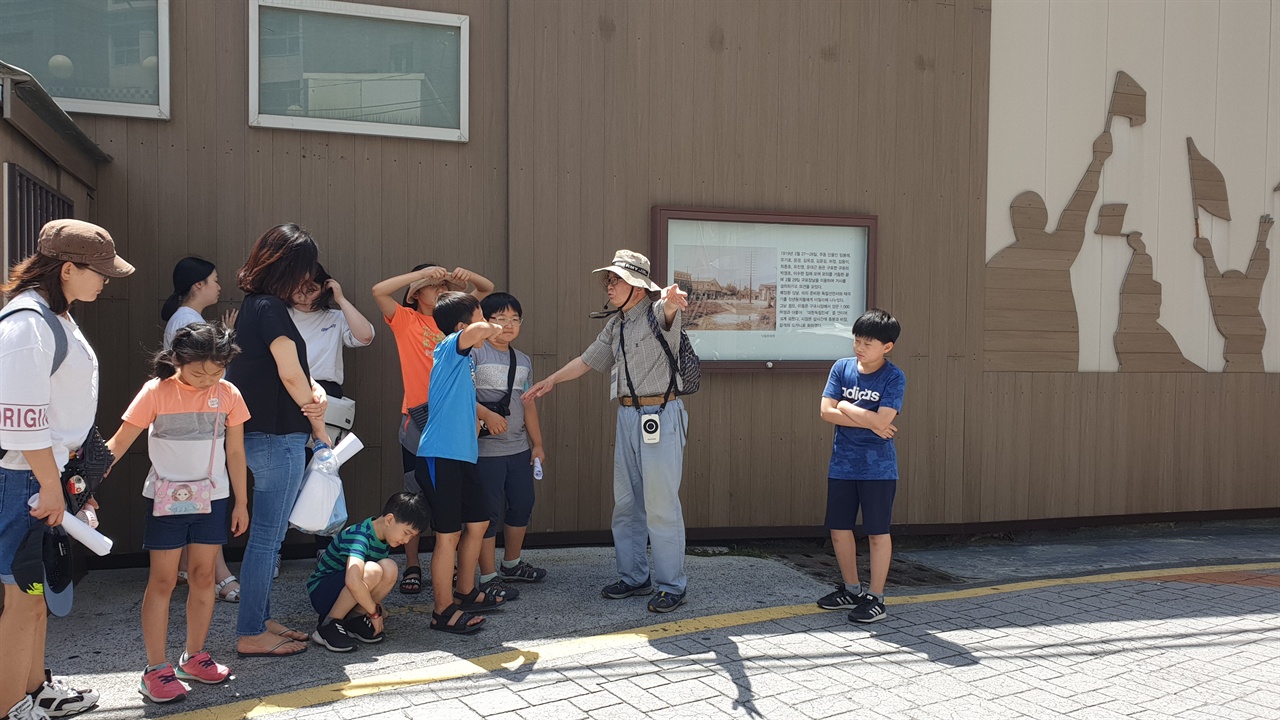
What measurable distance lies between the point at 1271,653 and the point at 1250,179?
4.97 m

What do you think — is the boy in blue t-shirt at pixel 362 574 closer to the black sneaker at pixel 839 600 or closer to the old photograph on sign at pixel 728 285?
the black sneaker at pixel 839 600

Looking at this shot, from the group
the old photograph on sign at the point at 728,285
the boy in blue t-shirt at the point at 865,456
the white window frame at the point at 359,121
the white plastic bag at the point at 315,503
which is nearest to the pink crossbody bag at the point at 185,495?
the white plastic bag at the point at 315,503

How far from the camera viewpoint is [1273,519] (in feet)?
28.0

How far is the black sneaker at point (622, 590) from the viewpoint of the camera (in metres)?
5.44

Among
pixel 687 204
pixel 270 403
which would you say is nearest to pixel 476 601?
pixel 270 403

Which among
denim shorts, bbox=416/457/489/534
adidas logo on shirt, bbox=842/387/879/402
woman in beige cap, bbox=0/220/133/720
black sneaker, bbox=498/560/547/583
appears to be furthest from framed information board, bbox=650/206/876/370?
woman in beige cap, bbox=0/220/133/720

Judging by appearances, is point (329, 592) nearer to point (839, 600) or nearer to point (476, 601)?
point (476, 601)

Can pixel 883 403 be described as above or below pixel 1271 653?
above

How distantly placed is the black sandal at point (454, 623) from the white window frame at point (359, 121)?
3.14 metres

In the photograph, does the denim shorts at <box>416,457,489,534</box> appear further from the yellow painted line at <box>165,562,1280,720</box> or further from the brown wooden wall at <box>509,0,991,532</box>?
the brown wooden wall at <box>509,0,991,532</box>

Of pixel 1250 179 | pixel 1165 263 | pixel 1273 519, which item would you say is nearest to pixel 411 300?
pixel 1165 263

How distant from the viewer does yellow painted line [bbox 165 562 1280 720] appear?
3.83 meters

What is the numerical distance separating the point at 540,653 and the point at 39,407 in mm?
2375

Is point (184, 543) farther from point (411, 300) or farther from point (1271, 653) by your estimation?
point (1271, 653)
